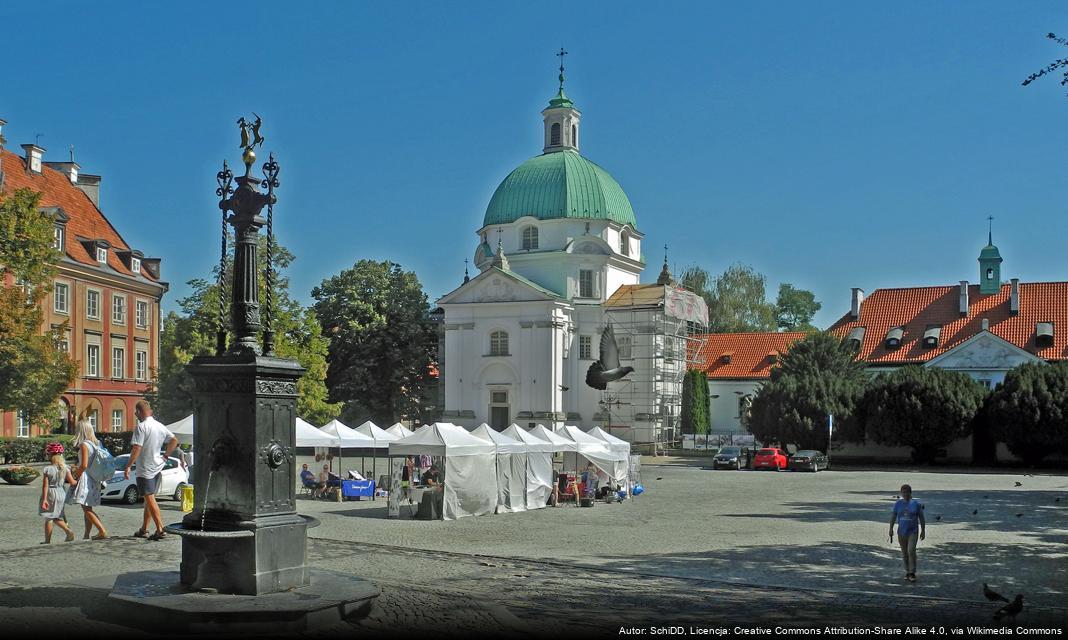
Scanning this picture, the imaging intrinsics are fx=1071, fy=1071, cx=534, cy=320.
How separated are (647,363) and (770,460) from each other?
17.8 metres

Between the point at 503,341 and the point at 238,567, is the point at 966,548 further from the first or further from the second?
the point at 503,341

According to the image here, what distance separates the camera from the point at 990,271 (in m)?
66.3

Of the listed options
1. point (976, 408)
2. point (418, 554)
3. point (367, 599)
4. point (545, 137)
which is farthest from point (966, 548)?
point (545, 137)

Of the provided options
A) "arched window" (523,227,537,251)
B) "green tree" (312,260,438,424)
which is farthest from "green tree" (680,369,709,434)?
"green tree" (312,260,438,424)

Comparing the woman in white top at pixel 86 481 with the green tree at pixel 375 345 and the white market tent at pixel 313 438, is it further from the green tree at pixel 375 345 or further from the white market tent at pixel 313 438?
the green tree at pixel 375 345

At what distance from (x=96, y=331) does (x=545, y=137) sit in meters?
33.2

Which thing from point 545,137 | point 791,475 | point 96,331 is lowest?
point 791,475

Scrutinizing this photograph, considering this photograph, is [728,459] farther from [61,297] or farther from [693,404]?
[61,297]

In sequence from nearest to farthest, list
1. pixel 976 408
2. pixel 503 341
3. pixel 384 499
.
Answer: pixel 384 499, pixel 976 408, pixel 503 341

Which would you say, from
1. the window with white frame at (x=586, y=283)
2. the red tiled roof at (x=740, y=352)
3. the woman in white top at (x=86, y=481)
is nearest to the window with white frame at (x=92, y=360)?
the window with white frame at (x=586, y=283)

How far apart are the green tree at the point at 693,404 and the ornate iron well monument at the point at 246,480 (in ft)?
183

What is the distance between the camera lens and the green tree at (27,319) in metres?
34.3

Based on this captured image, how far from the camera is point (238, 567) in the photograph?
34.8 ft

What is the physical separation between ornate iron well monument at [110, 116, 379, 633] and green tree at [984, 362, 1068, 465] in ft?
139
